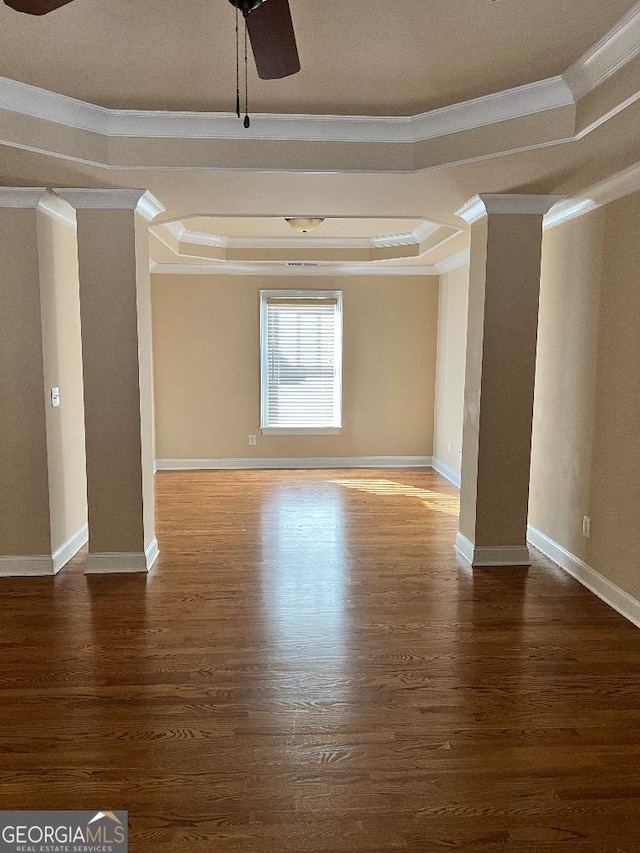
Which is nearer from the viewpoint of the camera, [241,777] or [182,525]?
[241,777]

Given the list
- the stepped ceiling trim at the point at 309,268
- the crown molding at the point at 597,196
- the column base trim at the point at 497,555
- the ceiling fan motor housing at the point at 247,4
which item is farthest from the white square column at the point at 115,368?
the crown molding at the point at 597,196

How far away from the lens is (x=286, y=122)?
3424 millimetres

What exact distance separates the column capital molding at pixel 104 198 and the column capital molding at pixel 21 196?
125 mm

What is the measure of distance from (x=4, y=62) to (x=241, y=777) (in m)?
3.17

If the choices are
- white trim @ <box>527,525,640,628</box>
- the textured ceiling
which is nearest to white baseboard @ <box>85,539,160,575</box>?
the textured ceiling

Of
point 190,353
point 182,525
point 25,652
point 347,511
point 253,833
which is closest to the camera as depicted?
point 253,833

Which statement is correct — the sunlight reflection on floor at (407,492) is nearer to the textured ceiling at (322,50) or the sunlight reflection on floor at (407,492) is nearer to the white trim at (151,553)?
the white trim at (151,553)

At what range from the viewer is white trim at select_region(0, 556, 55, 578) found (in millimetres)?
4133

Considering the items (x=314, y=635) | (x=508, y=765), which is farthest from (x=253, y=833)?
(x=314, y=635)

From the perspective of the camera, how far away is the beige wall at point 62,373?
407 cm

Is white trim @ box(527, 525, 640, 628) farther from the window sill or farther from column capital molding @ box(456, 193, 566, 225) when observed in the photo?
the window sill

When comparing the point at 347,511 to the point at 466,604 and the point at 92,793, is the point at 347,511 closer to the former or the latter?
the point at 466,604

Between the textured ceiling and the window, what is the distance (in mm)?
4177

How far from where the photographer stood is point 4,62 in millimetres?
2746
